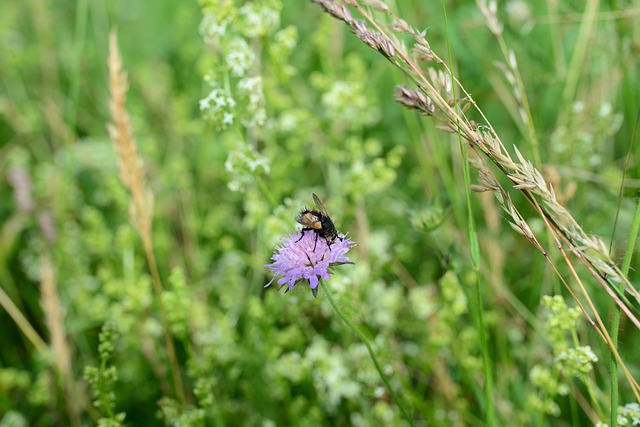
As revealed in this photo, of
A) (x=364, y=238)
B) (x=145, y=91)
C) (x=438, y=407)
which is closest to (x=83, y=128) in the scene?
(x=145, y=91)

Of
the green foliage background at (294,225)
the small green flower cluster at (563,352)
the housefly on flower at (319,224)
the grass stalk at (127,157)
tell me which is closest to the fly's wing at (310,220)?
the housefly on flower at (319,224)

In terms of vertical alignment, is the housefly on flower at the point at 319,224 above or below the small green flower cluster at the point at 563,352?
above

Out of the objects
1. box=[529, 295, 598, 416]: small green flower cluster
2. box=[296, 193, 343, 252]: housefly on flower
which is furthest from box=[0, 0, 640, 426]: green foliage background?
box=[296, 193, 343, 252]: housefly on flower

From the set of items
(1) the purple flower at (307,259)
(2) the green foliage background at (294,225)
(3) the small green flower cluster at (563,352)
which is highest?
(2) the green foliage background at (294,225)

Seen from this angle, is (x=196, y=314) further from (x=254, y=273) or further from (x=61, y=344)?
(x=61, y=344)

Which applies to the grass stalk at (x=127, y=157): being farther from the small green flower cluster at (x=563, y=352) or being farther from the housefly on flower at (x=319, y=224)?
the small green flower cluster at (x=563, y=352)

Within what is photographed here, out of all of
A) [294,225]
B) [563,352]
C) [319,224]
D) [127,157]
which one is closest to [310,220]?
[319,224]
